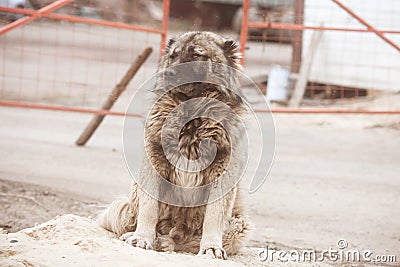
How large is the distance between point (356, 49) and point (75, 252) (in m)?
10.3

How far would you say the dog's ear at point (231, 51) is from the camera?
4902mm

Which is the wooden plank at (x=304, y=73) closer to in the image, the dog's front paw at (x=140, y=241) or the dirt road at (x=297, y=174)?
the dirt road at (x=297, y=174)

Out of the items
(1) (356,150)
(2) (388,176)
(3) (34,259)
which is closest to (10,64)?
(1) (356,150)

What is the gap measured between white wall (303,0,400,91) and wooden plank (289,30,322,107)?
206 mm

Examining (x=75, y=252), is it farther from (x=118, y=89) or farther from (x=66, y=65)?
(x=66, y=65)

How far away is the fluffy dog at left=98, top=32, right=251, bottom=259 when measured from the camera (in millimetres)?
4480

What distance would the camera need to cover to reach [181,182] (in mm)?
4500

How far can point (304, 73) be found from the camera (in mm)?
13008

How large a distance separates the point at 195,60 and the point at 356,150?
5.42 m

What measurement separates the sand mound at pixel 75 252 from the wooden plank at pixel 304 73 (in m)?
8.16

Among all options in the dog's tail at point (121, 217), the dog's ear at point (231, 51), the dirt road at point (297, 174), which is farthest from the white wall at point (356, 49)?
the dog's tail at point (121, 217)

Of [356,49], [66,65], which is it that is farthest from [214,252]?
[66,65]

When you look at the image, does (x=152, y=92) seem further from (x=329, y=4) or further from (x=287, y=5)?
(x=287, y=5)

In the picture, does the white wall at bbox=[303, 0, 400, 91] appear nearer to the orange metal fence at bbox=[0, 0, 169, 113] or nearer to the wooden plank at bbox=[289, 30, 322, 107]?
the wooden plank at bbox=[289, 30, 322, 107]
